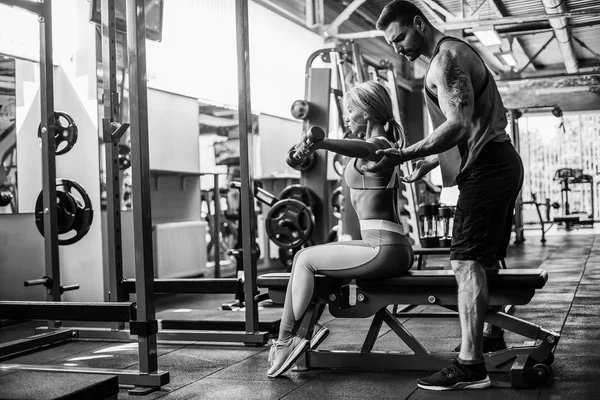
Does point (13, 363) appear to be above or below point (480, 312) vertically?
below

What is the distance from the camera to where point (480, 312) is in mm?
2596

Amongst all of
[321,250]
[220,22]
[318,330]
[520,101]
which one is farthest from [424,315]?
[520,101]

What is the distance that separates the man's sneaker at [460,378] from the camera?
2.62 m

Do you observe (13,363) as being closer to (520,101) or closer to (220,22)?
(220,22)

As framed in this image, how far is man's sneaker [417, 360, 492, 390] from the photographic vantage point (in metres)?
2.62

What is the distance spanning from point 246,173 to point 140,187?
93cm

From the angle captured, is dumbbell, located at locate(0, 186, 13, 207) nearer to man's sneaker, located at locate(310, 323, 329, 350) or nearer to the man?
man's sneaker, located at locate(310, 323, 329, 350)

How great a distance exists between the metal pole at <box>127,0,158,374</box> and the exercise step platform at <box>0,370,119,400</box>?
0.37 m

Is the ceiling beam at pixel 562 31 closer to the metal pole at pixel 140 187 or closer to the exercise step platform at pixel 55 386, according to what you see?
the metal pole at pixel 140 187

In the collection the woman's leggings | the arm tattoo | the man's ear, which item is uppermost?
the man's ear

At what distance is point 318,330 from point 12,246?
269 cm

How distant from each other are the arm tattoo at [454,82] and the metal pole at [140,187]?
3.79 ft

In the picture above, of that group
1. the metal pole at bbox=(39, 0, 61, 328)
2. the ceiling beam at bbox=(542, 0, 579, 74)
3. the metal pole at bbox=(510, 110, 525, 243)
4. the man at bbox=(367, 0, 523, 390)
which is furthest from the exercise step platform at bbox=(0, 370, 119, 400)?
the metal pole at bbox=(510, 110, 525, 243)

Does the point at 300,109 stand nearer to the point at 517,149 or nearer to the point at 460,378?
the point at 460,378
